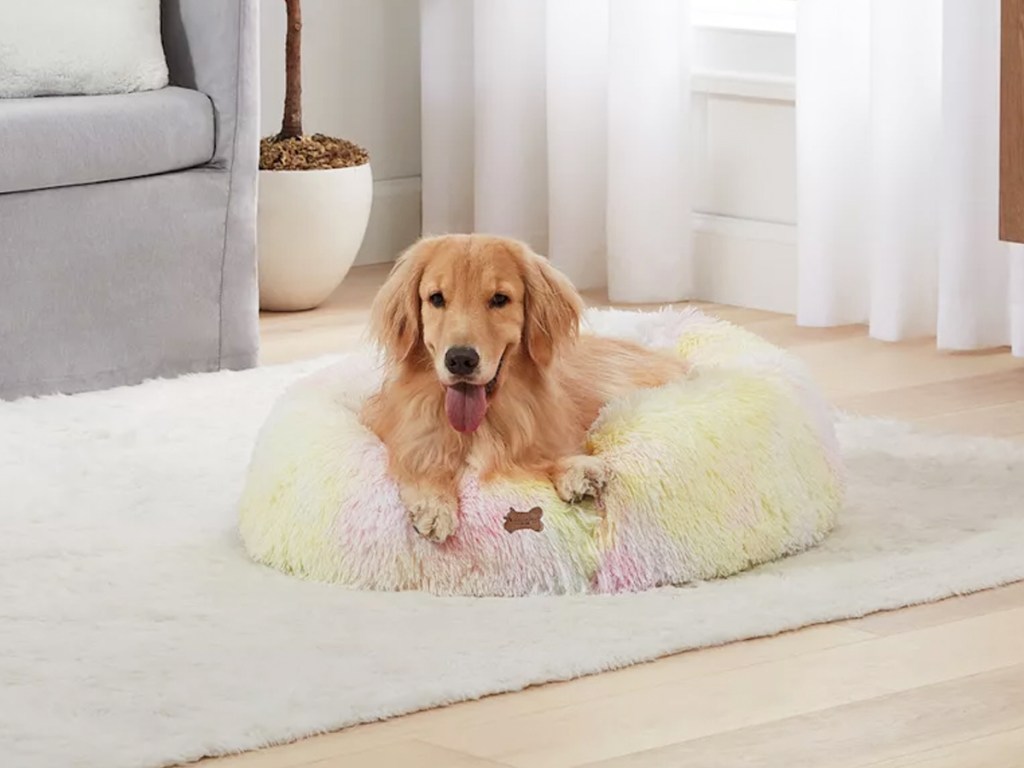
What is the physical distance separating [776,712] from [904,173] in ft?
6.14

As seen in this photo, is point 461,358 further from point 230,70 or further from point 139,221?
point 230,70

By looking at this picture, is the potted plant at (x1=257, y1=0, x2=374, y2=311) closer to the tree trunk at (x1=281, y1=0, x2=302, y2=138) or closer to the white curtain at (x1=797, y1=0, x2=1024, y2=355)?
the tree trunk at (x1=281, y1=0, x2=302, y2=138)

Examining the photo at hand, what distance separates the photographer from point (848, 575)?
2256 mm

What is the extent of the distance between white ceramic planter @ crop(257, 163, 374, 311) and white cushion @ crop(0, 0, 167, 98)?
0.56 metres

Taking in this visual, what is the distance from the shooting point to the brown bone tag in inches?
87.0

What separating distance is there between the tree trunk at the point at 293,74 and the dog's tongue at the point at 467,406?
190cm

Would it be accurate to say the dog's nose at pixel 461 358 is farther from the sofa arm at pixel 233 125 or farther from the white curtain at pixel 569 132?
the white curtain at pixel 569 132

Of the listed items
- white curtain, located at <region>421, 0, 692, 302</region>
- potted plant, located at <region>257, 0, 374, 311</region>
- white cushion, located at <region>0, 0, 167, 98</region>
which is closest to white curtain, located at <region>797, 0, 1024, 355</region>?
white curtain, located at <region>421, 0, 692, 302</region>

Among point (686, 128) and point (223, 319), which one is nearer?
point (223, 319)

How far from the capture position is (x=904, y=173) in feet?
11.7

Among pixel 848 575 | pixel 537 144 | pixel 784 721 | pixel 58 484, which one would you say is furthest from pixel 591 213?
pixel 784 721

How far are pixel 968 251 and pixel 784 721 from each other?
1768mm

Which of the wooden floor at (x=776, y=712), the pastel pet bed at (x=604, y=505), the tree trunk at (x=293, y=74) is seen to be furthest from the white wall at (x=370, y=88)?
the wooden floor at (x=776, y=712)

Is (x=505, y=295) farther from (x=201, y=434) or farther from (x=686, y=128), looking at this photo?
(x=686, y=128)
